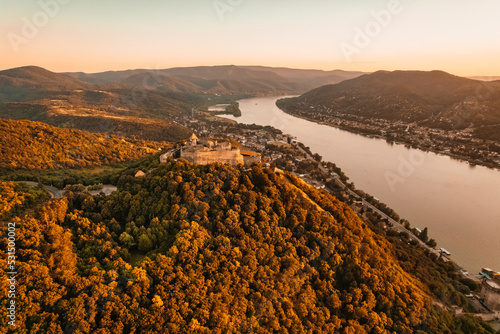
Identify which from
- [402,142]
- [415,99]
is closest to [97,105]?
[402,142]

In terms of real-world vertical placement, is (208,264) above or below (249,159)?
below

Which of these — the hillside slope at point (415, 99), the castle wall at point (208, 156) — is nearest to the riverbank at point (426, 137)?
the hillside slope at point (415, 99)

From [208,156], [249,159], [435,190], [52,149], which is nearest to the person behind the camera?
[208,156]

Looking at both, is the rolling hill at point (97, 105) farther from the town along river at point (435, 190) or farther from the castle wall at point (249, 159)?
the castle wall at point (249, 159)

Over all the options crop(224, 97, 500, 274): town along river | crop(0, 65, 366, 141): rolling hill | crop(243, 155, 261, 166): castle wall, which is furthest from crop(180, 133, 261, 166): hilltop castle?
crop(0, 65, 366, 141): rolling hill

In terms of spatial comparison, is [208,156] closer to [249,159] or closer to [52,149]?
[249,159]

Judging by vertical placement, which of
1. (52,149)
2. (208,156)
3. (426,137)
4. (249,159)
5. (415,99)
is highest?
(415,99)
